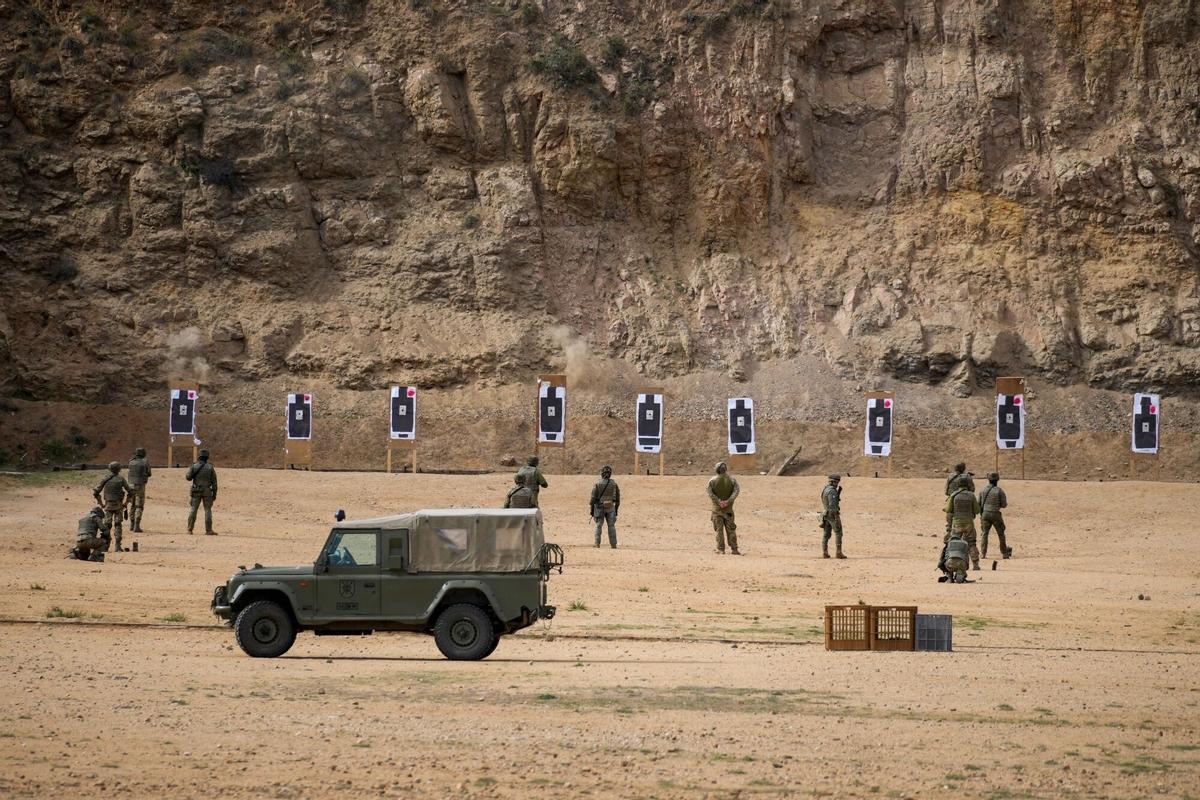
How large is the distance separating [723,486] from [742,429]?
1616cm

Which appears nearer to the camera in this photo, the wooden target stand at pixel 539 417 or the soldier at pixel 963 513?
the soldier at pixel 963 513

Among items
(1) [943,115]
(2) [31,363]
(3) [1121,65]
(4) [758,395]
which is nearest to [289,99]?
(2) [31,363]

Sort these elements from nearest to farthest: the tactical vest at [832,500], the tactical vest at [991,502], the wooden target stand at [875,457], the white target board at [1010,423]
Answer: the tactical vest at [991,502] < the tactical vest at [832,500] < the white target board at [1010,423] < the wooden target stand at [875,457]

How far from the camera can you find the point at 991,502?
27266mm

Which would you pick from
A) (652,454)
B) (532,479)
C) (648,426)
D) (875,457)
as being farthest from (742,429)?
(532,479)

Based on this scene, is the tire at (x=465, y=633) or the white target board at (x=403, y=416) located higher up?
the white target board at (x=403, y=416)

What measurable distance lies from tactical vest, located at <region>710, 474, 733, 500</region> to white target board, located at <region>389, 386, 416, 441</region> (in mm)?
17319

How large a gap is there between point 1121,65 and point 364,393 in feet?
95.6

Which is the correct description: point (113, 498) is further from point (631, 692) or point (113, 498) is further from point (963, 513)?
point (631, 692)

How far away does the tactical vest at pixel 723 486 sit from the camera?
1066 inches

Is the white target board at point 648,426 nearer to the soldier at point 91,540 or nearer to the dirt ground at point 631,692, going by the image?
the dirt ground at point 631,692

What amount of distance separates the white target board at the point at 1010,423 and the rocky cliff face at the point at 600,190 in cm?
722

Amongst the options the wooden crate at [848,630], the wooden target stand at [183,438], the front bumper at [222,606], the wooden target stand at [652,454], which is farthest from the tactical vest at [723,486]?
the wooden target stand at [183,438]

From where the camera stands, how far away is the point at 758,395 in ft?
164
